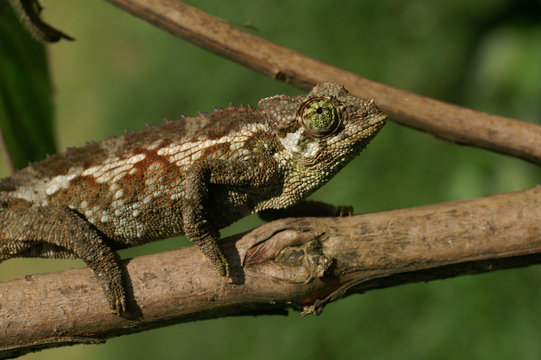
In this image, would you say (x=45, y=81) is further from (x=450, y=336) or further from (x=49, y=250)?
(x=450, y=336)

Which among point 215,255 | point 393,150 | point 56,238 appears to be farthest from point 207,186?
point 393,150

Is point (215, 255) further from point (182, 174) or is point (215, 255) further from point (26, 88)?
point (26, 88)

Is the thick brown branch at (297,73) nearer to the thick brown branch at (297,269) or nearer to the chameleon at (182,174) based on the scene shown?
the chameleon at (182,174)

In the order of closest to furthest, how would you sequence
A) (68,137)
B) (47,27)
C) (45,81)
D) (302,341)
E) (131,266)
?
(131,266) < (47,27) < (45,81) < (302,341) < (68,137)

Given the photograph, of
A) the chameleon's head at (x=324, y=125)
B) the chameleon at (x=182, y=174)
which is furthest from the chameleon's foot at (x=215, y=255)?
the chameleon's head at (x=324, y=125)

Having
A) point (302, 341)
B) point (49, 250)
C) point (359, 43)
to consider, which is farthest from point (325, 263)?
point (359, 43)

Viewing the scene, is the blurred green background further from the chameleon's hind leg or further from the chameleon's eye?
the chameleon's eye

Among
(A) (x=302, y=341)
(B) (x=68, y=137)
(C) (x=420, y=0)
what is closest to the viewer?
(A) (x=302, y=341)
